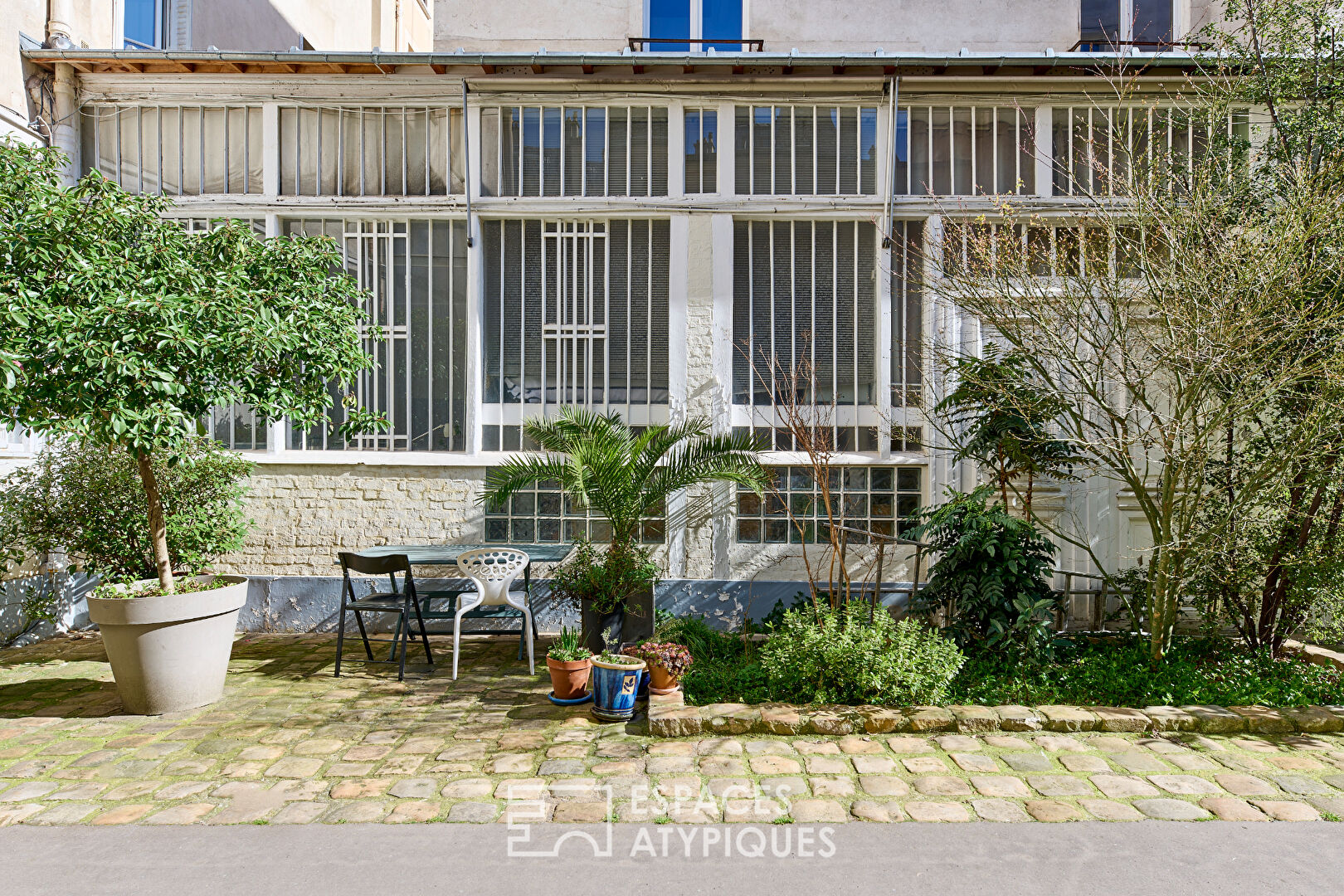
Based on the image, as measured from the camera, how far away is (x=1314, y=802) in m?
4.10

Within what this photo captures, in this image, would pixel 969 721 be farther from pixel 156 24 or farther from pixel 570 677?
pixel 156 24

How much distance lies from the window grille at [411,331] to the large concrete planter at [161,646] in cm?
278

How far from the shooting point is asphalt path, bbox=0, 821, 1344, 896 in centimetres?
340

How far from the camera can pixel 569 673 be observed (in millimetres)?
5559

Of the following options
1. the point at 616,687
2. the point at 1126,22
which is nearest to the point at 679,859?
the point at 616,687

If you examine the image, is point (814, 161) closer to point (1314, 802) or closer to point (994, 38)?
point (994, 38)

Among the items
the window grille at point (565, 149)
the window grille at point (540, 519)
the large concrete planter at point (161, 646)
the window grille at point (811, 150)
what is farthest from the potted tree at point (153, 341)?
the window grille at point (811, 150)

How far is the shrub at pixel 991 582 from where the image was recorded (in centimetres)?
581

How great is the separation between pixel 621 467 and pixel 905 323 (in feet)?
10.3

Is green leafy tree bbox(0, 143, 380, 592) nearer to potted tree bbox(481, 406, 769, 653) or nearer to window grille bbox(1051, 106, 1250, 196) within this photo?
potted tree bbox(481, 406, 769, 653)

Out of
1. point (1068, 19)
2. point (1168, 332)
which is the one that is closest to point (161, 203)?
point (1168, 332)

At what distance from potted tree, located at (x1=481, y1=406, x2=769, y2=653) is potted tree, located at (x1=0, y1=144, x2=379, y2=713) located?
136cm

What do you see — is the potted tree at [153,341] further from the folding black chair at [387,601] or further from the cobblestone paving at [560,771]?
the folding black chair at [387,601]

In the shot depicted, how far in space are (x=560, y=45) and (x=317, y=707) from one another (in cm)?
734
